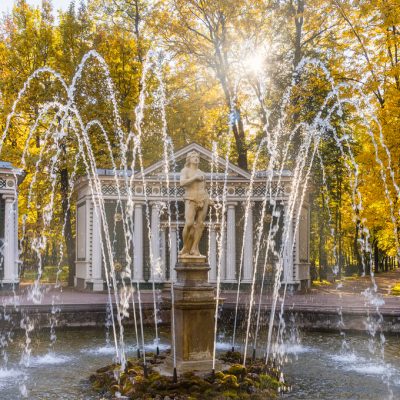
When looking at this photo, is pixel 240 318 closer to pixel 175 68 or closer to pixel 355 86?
pixel 355 86

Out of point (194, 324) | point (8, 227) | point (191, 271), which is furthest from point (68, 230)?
point (194, 324)

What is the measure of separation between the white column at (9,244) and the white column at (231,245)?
946 centimetres

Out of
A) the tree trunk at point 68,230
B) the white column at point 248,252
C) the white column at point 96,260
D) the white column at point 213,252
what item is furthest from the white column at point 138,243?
the tree trunk at point 68,230

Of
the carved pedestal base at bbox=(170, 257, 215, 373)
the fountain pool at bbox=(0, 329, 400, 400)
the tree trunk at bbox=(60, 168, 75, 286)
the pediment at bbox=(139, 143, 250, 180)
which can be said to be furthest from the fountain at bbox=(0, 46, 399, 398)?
the tree trunk at bbox=(60, 168, 75, 286)

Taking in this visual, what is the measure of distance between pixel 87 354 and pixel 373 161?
14.4 m

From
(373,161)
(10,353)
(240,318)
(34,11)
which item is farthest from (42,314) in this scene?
(34,11)

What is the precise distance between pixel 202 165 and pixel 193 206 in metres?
16.9

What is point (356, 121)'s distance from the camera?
31953 millimetres

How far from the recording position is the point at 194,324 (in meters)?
9.37

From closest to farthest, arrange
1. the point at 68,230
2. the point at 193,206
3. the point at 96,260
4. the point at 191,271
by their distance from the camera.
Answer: the point at 191,271, the point at 193,206, the point at 96,260, the point at 68,230

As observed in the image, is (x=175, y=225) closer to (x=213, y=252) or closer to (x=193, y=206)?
(x=213, y=252)

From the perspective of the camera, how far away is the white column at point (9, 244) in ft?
79.9

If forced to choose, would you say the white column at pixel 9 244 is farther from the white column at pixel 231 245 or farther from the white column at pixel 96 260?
the white column at pixel 231 245

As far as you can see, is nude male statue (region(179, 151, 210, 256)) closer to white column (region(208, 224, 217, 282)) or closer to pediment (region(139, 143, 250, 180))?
pediment (region(139, 143, 250, 180))
